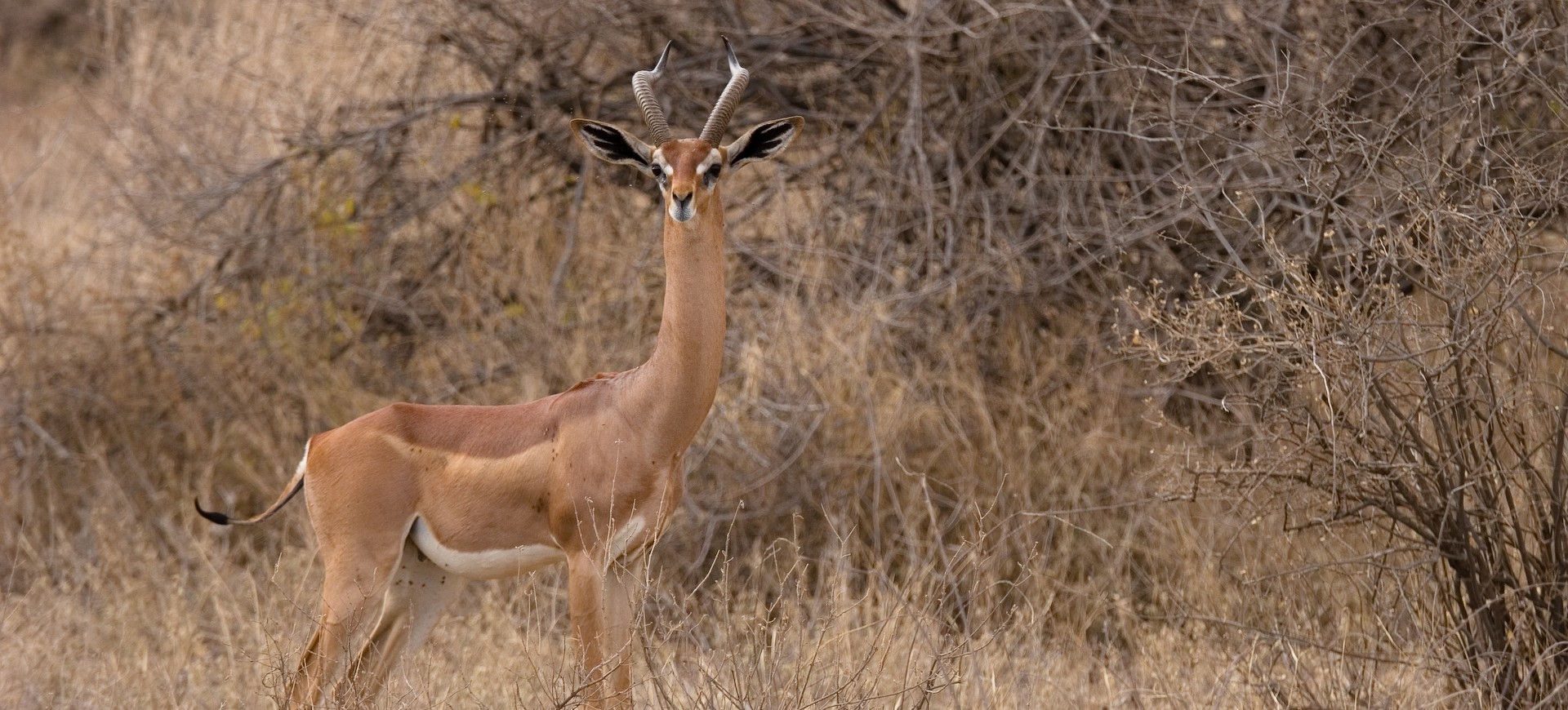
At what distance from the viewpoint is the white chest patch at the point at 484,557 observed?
4809 mm

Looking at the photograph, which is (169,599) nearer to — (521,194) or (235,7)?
(521,194)

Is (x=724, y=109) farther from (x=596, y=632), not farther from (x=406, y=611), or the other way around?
(x=406, y=611)

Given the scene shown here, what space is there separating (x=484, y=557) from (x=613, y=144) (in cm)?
130

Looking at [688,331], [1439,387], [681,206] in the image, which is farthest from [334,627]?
[1439,387]

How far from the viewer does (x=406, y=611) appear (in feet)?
16.9

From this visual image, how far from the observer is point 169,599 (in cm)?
678

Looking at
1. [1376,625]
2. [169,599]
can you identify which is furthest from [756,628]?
[169,599]

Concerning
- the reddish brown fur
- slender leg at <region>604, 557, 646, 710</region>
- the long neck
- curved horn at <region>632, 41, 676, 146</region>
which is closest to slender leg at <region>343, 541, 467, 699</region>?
the reddish brown fur

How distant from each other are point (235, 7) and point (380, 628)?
6.89 metres

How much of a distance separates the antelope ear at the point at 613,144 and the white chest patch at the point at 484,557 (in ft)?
3.88

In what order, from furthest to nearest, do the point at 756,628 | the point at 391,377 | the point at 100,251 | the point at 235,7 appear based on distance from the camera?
the point at 235,7 < the point at 100,251 < the point at 391,377 < the point at 756,628

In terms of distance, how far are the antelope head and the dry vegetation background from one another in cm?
106

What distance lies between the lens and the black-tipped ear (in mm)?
4723

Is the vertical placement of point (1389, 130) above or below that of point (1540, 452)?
above
